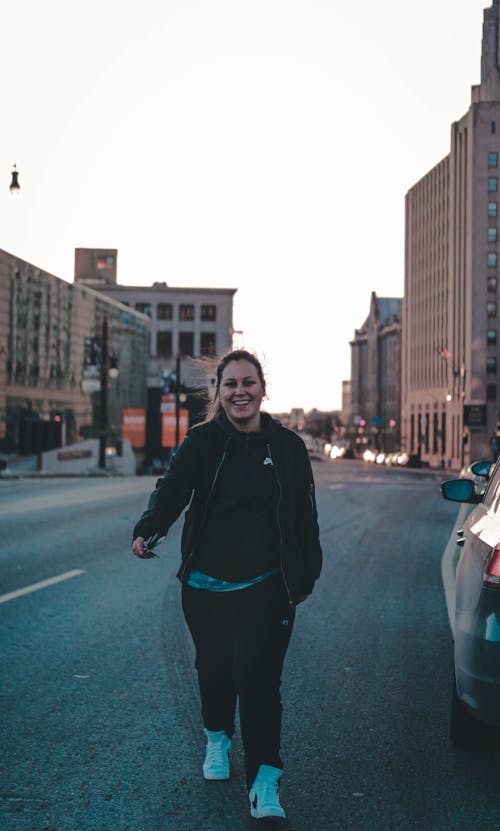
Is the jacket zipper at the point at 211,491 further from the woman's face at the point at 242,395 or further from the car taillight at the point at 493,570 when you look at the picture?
the car taillight at the point at 493,570

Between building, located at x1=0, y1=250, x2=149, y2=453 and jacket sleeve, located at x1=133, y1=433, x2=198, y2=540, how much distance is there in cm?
4669

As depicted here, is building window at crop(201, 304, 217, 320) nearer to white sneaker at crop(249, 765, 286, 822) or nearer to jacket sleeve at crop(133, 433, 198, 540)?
jacket sleeve at crop(133, 433, 198, 540)

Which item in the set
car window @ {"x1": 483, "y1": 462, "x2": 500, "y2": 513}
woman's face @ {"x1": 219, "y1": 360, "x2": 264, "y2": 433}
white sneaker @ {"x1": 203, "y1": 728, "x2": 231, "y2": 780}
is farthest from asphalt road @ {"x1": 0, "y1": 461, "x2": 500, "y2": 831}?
woman's face @ {"x1": 219, "y1": 360, "x2": 264, "y2": 433}

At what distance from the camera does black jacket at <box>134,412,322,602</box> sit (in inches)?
167

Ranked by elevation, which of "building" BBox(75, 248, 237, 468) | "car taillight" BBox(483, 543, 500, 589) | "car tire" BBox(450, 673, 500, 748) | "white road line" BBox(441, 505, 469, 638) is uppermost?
"building" BBox(75, 248, 237, 468)

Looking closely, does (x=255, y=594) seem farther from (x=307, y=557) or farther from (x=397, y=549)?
A: (x=397, y=549)

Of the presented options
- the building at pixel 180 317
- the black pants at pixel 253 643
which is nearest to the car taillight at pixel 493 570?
the black pants at pixel 253 643

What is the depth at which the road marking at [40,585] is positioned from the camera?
30.5ft

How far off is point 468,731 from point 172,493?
1891 millimetres

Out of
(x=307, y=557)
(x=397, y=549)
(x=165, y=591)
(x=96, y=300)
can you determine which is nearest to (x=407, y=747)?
(x=307, y=557)

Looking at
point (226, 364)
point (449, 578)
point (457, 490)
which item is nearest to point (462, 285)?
point (449, 578)

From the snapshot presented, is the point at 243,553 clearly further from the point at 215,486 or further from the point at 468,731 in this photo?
the point at 468,731

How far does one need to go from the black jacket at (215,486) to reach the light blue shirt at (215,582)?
0.16 feet

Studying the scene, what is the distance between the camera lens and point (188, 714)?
5.50 m
